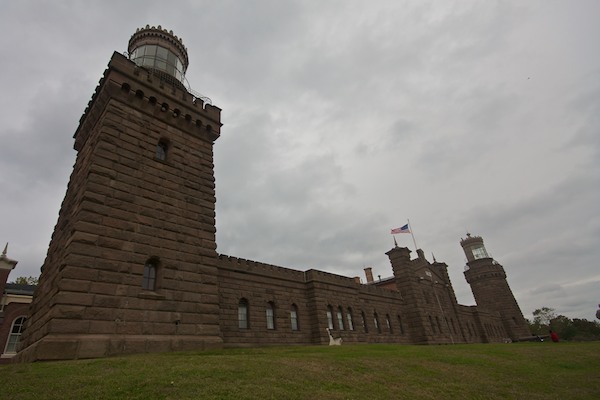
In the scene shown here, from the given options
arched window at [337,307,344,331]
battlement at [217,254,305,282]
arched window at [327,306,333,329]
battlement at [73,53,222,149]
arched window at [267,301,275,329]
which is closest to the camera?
battlement at [73,53,222,149]

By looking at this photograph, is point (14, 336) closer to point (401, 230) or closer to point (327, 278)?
point (327, 278)

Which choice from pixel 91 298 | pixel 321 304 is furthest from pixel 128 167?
pixel 321 304

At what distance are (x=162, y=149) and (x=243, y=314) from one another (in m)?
10.6

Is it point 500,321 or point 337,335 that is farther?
point 500,321

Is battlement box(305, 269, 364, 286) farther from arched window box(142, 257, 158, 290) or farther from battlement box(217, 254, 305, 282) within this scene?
arched window box(142, 257, 158, 290)

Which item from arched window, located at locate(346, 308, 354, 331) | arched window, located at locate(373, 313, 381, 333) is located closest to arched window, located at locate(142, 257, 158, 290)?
arched window, located at locate(346, 308, 354, 331)

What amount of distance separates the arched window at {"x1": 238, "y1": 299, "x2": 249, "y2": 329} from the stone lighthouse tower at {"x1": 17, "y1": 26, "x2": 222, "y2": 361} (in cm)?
655

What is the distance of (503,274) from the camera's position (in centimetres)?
5897

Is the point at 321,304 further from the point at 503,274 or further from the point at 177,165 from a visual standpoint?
the point at 503,274

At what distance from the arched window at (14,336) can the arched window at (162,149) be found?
19.2 metres

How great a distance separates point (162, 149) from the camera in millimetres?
17172

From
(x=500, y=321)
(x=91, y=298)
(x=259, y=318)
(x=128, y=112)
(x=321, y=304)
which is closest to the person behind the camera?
(x=91, y=298)

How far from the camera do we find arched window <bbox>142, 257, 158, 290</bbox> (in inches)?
534

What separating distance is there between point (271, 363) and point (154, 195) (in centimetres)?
857
